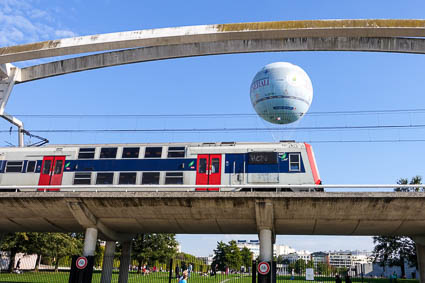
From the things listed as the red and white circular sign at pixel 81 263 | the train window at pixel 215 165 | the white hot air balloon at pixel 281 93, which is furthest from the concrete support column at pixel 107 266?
the white hot air balloon at pixel 281 93

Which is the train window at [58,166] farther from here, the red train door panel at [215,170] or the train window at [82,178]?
the red train door panel at [215,170]

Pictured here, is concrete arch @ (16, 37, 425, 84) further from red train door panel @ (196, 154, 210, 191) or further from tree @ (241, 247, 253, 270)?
tree @ (241, 247, 253, 270)

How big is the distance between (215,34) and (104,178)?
1196 centimetres

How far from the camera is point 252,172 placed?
24078 mm

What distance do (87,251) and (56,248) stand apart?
94.6ft

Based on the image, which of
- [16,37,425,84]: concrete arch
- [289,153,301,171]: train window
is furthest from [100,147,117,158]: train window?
[289,153,301,171]: train window

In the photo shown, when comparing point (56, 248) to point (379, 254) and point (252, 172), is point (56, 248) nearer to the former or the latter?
point (252, 172)

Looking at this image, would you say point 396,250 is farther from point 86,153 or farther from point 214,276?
point 86,153

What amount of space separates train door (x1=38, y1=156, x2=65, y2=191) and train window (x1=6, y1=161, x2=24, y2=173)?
5.43ft

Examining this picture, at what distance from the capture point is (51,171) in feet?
84.8

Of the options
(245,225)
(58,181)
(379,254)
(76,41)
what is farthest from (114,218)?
(379,254)

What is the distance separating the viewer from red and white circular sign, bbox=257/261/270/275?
1914 cm

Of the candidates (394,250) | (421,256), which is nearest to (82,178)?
(421,256)

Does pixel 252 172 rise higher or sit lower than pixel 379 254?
higher
